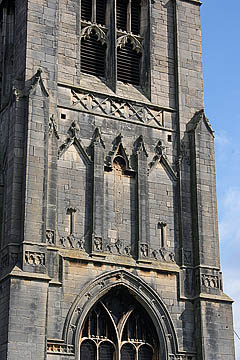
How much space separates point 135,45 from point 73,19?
2.46 meters

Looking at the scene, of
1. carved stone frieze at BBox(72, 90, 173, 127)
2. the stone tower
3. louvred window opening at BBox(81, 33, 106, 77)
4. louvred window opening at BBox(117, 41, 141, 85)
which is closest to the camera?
the stone tower

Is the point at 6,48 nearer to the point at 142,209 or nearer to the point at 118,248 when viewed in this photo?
the point at 142,209

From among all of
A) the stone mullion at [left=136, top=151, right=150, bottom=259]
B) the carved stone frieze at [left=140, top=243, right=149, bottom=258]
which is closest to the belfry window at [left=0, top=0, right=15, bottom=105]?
the stone mullion at [left=136, top=151, right=150, bottom=259]

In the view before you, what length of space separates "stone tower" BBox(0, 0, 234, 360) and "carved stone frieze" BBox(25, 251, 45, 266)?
0.10 ft

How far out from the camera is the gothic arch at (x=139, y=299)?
24203mm

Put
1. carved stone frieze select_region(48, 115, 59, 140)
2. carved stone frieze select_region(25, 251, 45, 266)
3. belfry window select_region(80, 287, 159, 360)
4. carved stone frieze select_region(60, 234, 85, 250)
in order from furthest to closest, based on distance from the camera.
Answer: carved stone frieze select_region(48, 115, 59, 140)
carved stone frieze select_region(60, 234, 85, 250)
belfry window select_region(80, 287, 159, 360)
carved stone frieze select_region(25, 251, 45, 266)

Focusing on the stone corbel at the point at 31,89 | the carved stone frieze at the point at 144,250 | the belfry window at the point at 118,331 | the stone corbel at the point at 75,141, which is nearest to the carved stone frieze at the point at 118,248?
the carved stone frieze at the point at 144,250

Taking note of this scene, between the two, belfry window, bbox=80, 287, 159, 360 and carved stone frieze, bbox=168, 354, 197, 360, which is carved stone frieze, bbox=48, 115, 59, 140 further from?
carved stone frieze, bbox=168, 354, 197, 360

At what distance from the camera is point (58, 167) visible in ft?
83.3

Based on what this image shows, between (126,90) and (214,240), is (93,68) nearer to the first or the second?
(126,90)

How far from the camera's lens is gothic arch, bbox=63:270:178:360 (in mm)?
24203

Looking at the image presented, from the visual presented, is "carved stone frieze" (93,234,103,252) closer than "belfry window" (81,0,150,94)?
Yes

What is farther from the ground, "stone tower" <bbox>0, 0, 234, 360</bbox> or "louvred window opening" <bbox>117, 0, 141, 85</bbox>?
"louvred window opening" <bbox>117, 0, 141, 85</bbox>

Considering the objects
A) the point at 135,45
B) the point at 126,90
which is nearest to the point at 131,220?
the point at 126,90
